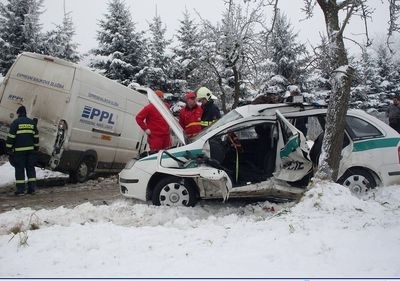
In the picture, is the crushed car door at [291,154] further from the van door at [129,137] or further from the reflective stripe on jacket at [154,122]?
the van door at [129,137]

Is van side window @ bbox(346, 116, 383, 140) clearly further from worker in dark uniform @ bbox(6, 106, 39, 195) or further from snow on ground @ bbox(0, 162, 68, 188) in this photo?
snow on ground @ bbox(0, 162, 68, 188)

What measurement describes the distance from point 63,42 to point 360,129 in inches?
760

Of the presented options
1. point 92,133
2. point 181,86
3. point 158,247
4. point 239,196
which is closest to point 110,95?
point 92,133

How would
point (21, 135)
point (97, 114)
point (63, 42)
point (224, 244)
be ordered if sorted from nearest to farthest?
1. point (224, 244)
2. point (21, 135)
3. point (97, 114)
4. point (63, 42)

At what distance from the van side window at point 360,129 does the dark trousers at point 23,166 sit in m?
6.51

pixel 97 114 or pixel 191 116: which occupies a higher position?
pixel 191 116

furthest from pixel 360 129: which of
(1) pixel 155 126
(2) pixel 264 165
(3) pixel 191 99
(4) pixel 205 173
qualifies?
(1) pixel 155 126

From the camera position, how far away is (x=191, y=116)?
891cm

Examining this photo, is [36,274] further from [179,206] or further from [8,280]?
[179,206]

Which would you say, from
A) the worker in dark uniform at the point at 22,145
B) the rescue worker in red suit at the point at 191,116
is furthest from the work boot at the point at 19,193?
the rescue worker in red suit at the point at 191,116

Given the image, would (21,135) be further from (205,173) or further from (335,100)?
(335,100)

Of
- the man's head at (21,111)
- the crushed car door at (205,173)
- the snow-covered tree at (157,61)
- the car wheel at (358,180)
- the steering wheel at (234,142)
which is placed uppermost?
the snow-covered tree at (157,61)

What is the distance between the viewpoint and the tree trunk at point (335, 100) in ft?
20.5

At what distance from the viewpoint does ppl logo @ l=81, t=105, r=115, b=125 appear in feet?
31.4
